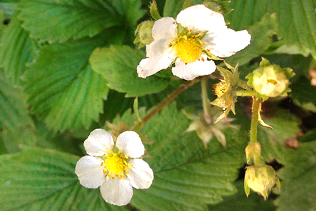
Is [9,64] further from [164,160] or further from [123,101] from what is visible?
[164,160]

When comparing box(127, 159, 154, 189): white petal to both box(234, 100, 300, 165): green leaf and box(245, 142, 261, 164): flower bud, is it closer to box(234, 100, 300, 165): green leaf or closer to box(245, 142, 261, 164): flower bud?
box(245, 142, 261, 164): flower bud

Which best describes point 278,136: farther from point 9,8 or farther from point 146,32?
point 9,8

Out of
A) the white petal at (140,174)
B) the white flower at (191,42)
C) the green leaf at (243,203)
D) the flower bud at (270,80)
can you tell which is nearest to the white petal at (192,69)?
the white flower at (191,42)

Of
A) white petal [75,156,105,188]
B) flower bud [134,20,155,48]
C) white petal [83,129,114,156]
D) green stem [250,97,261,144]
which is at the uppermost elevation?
flower bud [134,20,155,48]

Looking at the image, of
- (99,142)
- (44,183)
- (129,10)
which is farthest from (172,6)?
(44,183)

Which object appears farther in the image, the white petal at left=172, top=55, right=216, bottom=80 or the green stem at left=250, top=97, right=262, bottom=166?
the white petal at left=172, top=55, right=216, bottom=80

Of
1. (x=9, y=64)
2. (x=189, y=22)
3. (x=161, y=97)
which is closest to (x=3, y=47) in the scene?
(x=9, y=64)

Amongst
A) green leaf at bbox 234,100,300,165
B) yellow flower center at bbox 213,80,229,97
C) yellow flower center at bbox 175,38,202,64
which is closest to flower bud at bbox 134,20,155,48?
yellow flower center at bbox 175,38,202,64
